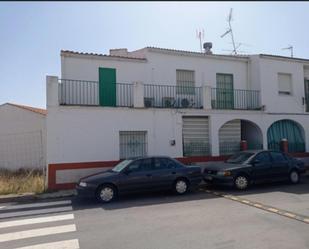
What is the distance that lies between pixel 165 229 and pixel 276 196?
523cm

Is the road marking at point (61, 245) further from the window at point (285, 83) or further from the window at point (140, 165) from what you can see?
the window at point (285, 83)

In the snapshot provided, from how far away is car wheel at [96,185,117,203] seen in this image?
10461 mm

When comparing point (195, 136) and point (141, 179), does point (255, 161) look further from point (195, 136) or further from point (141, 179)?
point (141, 179)

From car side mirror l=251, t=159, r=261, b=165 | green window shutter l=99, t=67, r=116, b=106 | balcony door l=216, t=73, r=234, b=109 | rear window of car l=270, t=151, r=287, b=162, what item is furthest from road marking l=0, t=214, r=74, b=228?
balcony door l=216, t=73, r=234, b=109

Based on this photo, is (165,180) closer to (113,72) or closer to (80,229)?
(80,229)

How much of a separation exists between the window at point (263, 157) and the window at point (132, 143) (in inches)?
195

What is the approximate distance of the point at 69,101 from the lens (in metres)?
14.7

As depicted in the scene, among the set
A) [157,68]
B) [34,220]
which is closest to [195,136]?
[157,68]

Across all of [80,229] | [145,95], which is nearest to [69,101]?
[145,95]

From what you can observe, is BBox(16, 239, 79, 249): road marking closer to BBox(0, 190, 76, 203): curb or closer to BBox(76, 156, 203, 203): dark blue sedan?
BBox(76, 156, 203, 203): dark blue sedan

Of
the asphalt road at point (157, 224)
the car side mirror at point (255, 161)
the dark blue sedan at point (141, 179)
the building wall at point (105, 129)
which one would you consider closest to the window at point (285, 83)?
the building wall at point (105, 129)

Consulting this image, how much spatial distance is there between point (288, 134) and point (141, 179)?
11.2 m

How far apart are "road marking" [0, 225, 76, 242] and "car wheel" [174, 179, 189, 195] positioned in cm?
467

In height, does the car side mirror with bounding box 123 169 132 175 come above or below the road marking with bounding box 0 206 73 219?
above
